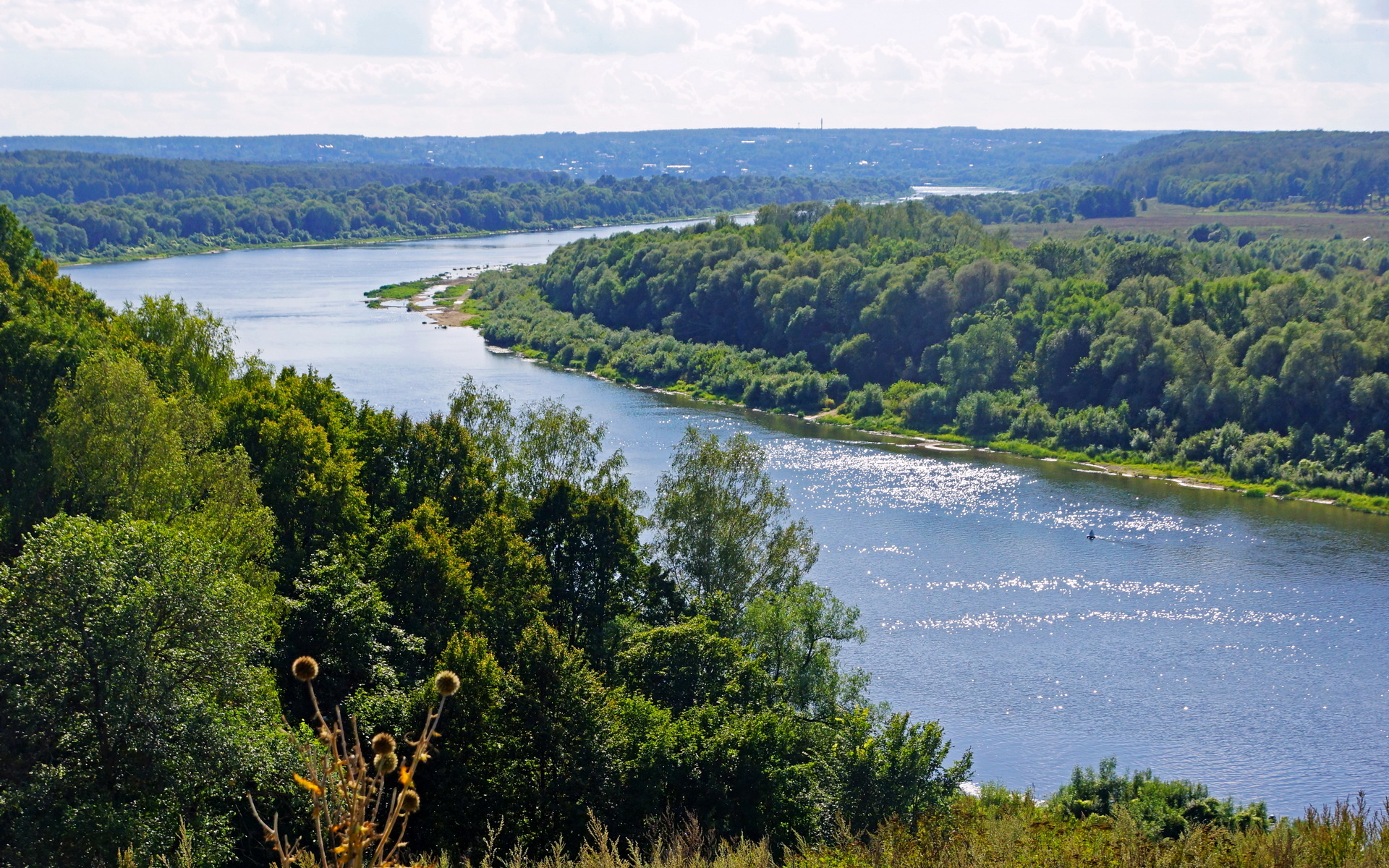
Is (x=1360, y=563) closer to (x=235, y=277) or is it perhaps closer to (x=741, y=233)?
(x=741, y=233)

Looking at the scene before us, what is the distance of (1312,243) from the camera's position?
96.0 m

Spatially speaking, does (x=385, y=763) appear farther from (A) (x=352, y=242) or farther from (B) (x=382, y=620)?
(A) (x=352, y=242)

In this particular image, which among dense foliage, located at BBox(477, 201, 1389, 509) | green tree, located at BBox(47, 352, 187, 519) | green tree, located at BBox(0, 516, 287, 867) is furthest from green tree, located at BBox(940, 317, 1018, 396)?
green tree, located at BBox(0, 516, 287, 867)

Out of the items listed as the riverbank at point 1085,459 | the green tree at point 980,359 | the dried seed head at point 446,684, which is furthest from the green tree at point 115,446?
the green tree at point 980,359

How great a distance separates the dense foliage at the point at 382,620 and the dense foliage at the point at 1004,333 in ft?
98.1

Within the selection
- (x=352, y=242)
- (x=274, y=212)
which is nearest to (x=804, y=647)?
(x=352, y=242)

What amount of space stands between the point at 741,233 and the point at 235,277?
49230 mm

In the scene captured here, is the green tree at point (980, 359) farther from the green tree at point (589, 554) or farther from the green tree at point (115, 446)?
the green tree at point (115, 446)

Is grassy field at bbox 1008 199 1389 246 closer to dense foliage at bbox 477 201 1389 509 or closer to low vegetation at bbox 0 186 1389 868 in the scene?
dense foliage at bbox 477 201 1389 509

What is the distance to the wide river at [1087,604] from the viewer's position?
87.3ft

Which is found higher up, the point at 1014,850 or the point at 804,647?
the point at 1014,850

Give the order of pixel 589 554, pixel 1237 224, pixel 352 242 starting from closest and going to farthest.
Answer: pixel 589 554 → pixel 1237 224 → pixel 352 242

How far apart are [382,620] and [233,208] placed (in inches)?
6184

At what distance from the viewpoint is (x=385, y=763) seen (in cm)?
452
